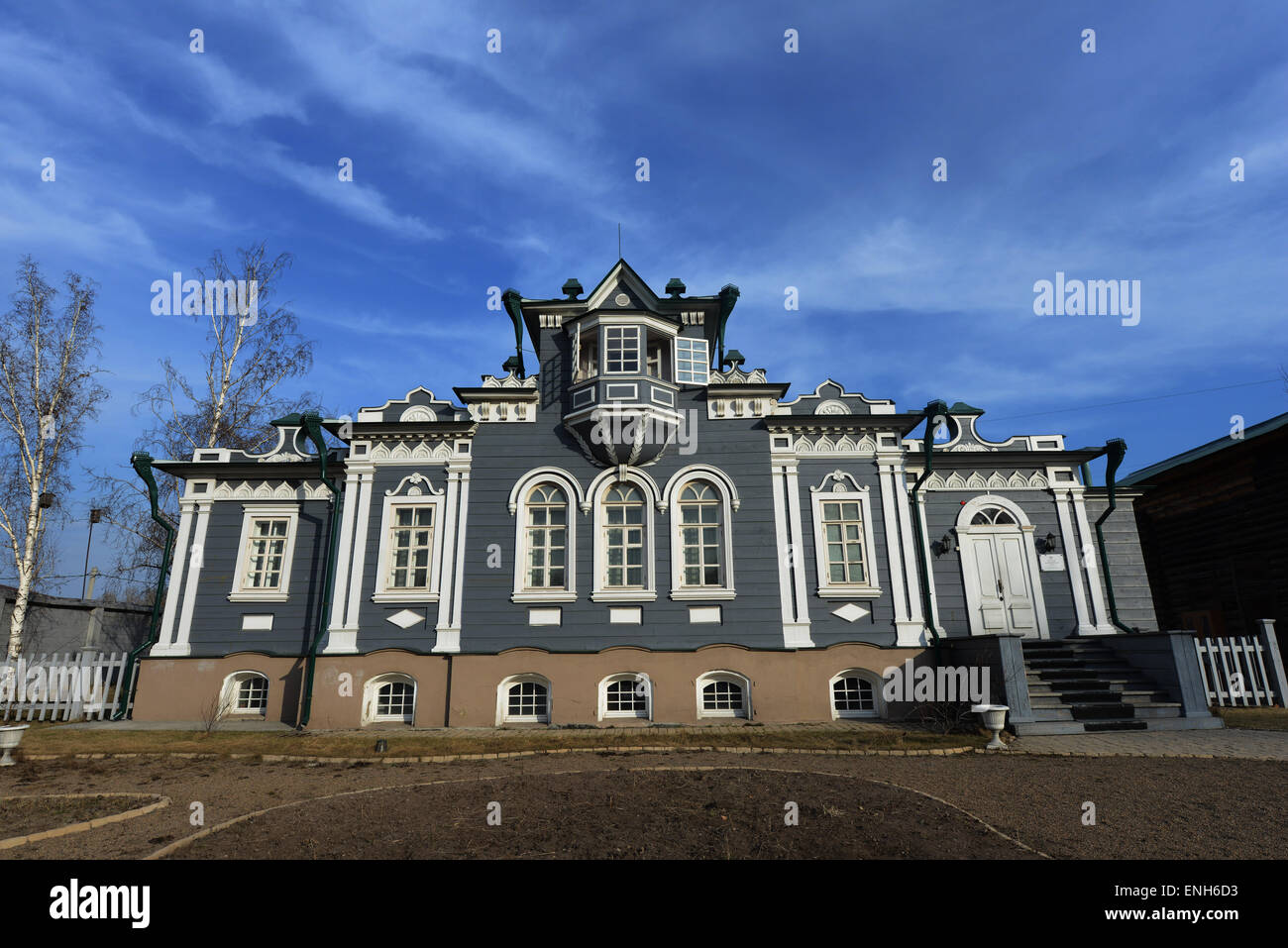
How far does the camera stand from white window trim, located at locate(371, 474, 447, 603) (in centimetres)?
1345

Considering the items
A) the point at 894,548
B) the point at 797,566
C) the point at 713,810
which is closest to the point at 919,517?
the point at 894,548

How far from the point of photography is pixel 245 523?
575 inches

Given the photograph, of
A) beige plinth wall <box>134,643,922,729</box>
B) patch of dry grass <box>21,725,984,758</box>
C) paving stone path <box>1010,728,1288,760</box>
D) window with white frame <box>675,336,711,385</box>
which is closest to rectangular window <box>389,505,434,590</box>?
beige plinth wall <box>134,643,922,729</box>

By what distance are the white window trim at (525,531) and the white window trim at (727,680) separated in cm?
308

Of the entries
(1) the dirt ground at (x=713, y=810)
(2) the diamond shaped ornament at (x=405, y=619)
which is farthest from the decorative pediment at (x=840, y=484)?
(2) the diamond shaped ornament at (x=405, y=619)

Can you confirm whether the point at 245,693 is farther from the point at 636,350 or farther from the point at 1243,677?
the point at 1243,677

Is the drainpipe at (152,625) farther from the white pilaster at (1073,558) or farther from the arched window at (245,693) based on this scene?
the white pilaster at (1073,558)

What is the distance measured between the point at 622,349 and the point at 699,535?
4.41m

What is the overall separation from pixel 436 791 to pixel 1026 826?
5703 mm

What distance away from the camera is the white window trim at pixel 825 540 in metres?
13.3

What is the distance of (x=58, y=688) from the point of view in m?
13.7

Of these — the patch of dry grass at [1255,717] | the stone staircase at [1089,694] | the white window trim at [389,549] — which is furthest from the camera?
the white window trim at [389,549]

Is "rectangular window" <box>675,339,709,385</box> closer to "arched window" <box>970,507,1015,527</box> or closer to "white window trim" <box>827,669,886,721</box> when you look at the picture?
"white window trim" <box>827,669,886,721</box>
